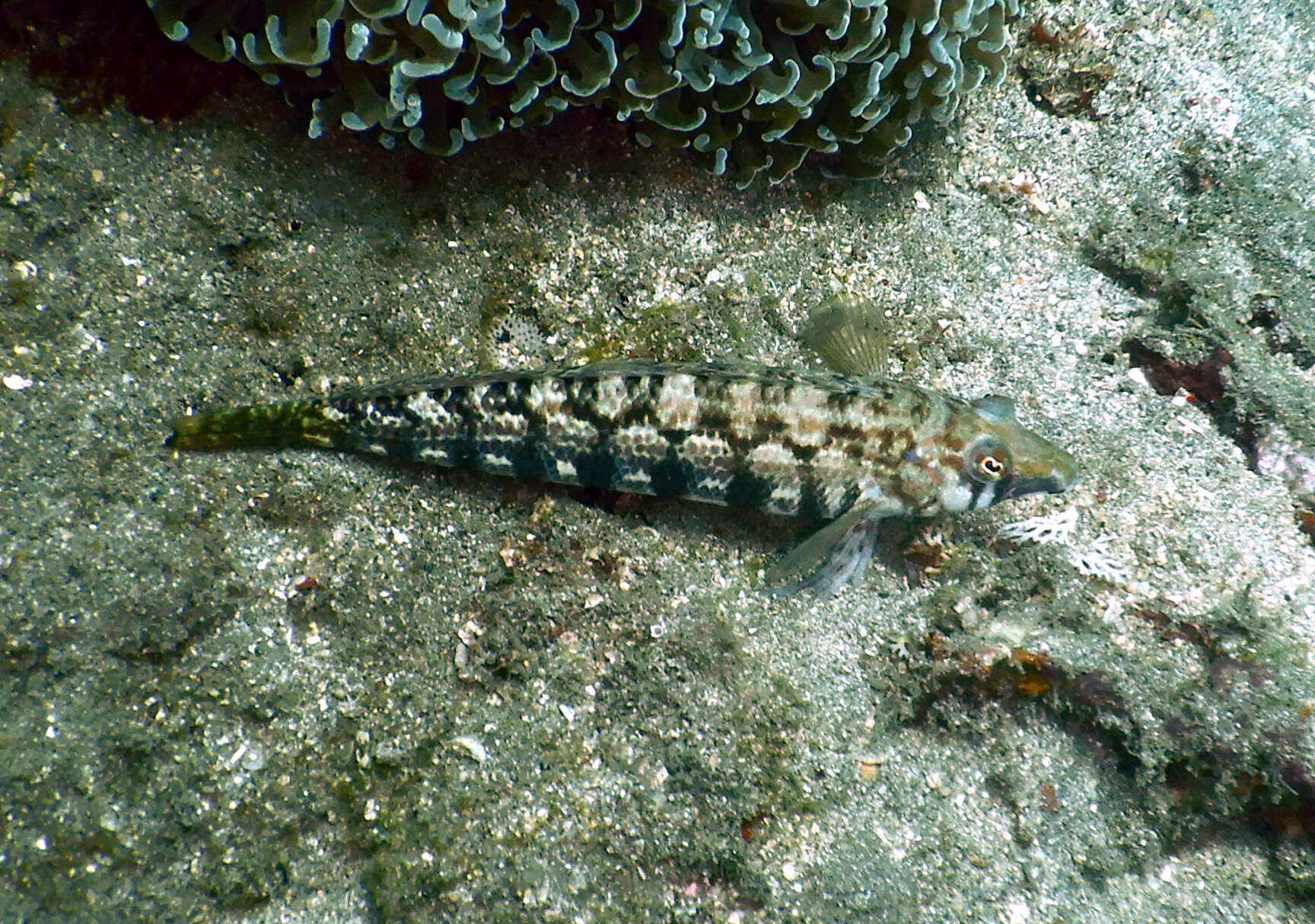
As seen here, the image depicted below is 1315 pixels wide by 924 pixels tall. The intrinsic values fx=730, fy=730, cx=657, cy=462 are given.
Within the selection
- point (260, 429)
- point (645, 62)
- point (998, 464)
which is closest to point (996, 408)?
point (998, 464)

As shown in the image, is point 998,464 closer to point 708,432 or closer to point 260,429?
point 708,432

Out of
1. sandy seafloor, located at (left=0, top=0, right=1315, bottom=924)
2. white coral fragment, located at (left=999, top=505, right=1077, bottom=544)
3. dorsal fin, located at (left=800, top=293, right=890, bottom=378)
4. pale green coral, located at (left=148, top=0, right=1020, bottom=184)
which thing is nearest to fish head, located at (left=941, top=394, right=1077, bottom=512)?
white coral fragment, located at (left=999, top=505, right=1077, bottom=544)

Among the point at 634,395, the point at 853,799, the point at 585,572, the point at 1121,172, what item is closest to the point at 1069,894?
the point at 853,799

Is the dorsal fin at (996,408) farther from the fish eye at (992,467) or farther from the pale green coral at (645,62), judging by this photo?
the pale green coral at (645,62)

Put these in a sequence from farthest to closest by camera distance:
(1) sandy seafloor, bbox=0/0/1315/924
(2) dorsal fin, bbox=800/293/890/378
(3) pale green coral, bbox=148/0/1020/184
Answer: (2) dorsal fin, bbox=800/293/890/378, (3) pale green coral, bbox=148/0/1020/184, (1) sandy seafloor, bbox=0/0/1315/924

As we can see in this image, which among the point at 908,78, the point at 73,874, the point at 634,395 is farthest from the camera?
the point at 908,78

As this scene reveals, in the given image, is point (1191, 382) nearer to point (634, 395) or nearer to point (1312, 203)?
point (1312, 203)

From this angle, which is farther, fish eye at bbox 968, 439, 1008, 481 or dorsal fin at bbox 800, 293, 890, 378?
dorsal fin at bbox 800, 293, 890, 378

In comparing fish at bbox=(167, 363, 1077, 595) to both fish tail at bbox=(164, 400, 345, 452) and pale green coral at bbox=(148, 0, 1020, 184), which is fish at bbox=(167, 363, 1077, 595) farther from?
pale green coral at bbox=(148, 0, 1020, 184)
